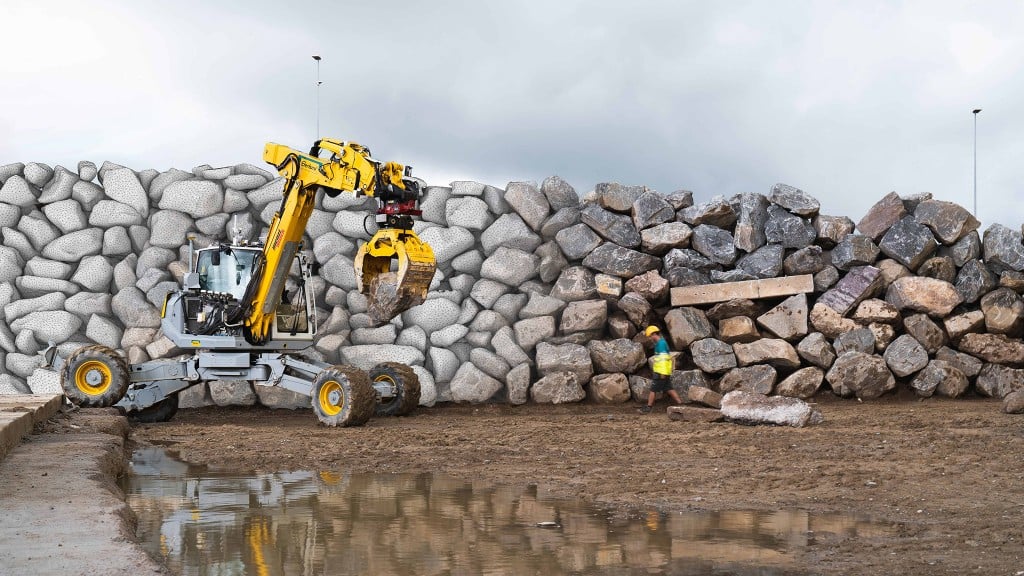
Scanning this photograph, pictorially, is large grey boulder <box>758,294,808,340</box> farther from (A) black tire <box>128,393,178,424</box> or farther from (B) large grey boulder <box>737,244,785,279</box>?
(A) black tire <box>128,393,178,424</box>

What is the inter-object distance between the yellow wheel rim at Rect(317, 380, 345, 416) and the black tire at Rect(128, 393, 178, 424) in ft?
9.29

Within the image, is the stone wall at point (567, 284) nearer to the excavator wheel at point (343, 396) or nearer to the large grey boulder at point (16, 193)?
the large grey boulder at point (16, 193)

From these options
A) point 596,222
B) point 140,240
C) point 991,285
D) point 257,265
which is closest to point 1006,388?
point 991,285

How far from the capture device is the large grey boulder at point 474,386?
45.7 ft

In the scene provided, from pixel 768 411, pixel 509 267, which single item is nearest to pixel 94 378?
pixel 509 267

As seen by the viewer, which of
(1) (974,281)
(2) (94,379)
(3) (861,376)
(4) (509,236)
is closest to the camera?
(2) (94,379)

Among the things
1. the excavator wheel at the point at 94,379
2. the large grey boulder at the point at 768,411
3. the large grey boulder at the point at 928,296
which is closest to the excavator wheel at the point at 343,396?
the excavator wheel at the point at 94,379

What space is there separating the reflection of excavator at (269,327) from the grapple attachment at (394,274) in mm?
24

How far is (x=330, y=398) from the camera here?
446 inches

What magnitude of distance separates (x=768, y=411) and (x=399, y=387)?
14.8 feet

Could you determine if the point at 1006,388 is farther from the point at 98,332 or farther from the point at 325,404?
the point at 98,332

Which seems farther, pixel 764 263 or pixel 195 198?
pixel 195 198

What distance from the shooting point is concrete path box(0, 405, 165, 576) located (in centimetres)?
429

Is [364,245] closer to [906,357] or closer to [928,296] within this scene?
[906,357]
